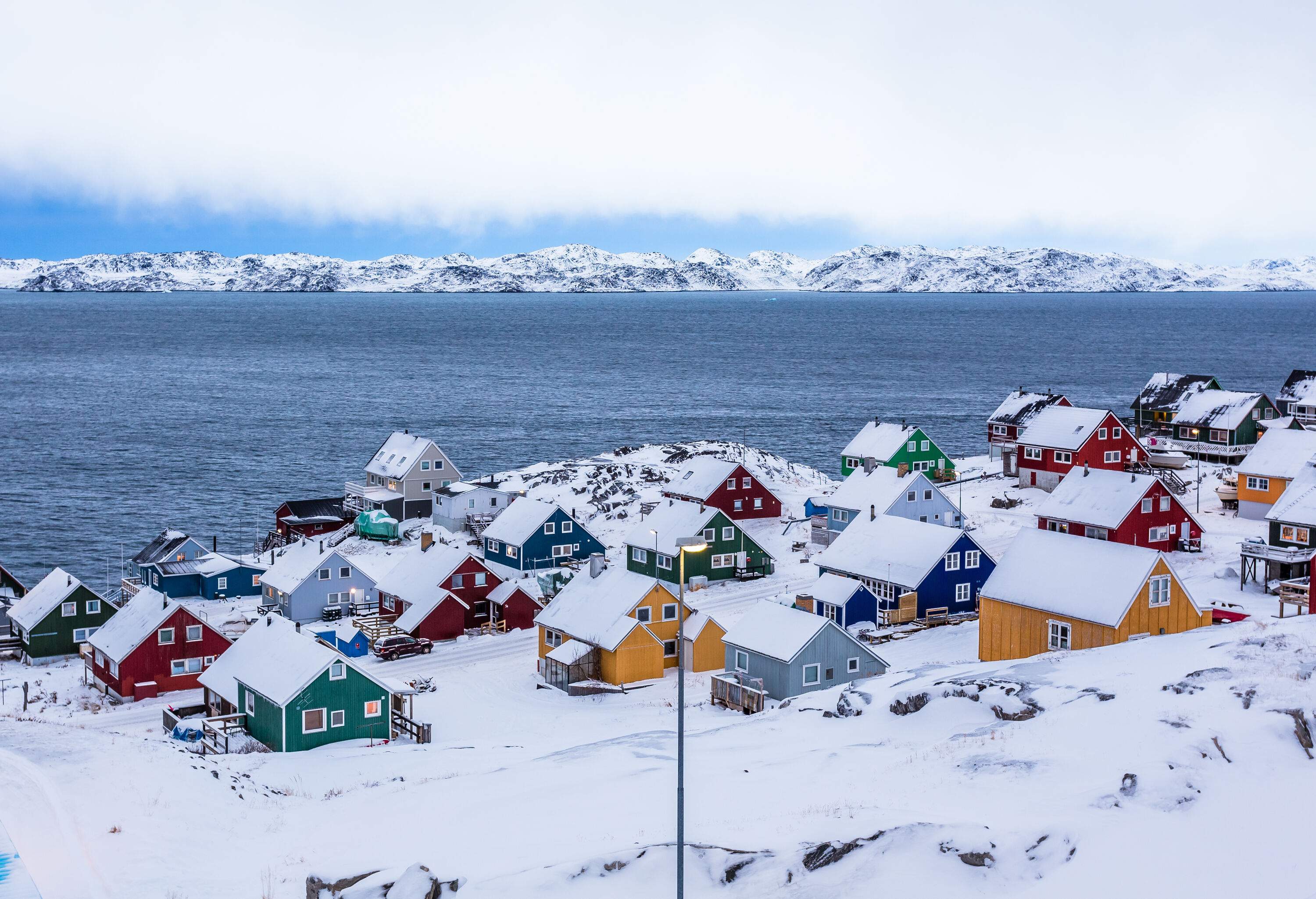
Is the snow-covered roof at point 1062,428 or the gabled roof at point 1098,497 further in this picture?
the snow-covered roof at point 1062,428

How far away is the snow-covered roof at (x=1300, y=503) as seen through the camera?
48812 mm

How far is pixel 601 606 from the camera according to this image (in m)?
46.6

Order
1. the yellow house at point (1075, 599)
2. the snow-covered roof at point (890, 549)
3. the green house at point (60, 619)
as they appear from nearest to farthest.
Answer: the yellow house at point (1075, 599), the snow-covered roof at point (890, 549), the green house at point (60, 619)

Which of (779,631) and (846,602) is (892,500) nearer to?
(846,602)

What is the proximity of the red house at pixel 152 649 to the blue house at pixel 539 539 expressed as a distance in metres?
17.5

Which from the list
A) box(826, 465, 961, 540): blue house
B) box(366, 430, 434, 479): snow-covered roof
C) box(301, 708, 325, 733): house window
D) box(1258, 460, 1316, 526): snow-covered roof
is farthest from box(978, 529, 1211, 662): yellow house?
box(366, 430, 434, 479): snow-covered roof

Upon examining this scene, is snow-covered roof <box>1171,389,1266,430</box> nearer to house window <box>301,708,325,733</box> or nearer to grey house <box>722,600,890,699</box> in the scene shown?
grey house <box>722,600,890,699</box>

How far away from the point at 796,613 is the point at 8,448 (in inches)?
3768

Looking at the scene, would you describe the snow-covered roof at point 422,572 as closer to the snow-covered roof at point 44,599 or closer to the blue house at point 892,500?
the snow-covered roof at point 44,599

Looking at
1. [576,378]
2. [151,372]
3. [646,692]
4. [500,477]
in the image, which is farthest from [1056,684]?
[151,372]

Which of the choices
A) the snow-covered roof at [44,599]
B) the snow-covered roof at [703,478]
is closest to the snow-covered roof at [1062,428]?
the snow-covered roof at [703,478]

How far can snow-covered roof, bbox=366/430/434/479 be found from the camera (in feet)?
255

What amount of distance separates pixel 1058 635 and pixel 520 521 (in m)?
32.2

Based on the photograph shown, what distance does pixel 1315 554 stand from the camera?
141ft
